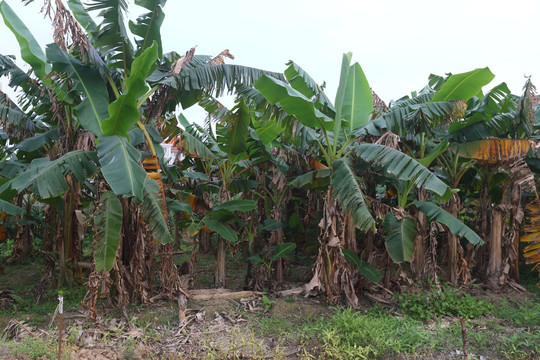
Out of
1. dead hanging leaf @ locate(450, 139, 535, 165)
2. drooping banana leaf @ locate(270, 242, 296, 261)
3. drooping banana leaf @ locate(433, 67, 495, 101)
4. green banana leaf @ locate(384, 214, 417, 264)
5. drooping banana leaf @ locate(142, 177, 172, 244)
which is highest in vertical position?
drooping banana leaf @ locate(433, 67, 495, 101)

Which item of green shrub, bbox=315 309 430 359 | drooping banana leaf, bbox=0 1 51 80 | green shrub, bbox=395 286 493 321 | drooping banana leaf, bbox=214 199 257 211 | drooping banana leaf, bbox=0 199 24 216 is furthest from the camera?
drooping banana leaf, bbox=214 199 257 211

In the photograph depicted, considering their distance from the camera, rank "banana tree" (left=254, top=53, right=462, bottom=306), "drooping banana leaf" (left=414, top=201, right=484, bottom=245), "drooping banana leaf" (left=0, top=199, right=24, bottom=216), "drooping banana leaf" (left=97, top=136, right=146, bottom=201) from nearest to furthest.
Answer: "drooping banana leaf" (left=97, top=136, right=146, bottom=201), "banana tree" (left=254, top=53, right=462, bottom=306), "drooping banana leaf" (left=0, top=199, right=24, bottom=216), "drooping banana leaf" (left=414, top=201, right=484, bottom=245)

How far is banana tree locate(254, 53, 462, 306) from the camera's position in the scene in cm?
528

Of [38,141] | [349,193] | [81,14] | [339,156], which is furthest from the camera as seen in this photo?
[38,141]

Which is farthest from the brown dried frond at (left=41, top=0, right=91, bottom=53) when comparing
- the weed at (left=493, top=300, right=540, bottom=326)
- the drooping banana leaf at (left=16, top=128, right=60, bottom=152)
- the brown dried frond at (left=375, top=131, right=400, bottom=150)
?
the weed at (left=493, top=300, right=540, bottom=326)

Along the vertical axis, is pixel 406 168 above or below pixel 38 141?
below

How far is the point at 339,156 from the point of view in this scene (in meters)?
6.14

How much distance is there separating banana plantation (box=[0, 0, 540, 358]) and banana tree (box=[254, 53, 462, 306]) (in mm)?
24

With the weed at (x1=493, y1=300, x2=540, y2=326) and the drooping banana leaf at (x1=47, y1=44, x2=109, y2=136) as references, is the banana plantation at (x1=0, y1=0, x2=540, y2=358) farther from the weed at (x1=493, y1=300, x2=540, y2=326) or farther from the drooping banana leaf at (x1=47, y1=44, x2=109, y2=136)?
the weed at (x1=493, y1=300, x2=540, y2=326)

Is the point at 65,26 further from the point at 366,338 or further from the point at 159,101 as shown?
the point at 366,338

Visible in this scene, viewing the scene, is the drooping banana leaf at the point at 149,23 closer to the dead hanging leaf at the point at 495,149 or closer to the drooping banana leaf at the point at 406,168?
the drooping banana leaf at the point at 406,168

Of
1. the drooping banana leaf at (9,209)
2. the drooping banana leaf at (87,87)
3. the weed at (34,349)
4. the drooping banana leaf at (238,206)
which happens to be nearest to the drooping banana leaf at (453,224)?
the drooping banana leaf at (238,206)

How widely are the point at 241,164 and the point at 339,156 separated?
185 cm

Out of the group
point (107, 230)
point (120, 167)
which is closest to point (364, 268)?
point (107, 230)
